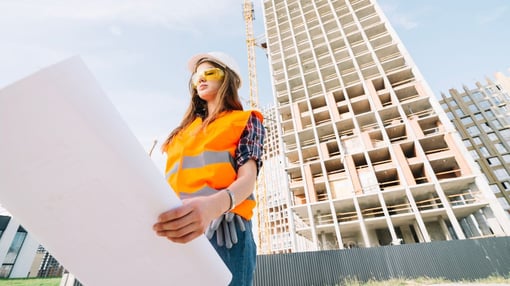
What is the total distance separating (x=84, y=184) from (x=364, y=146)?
769 inches

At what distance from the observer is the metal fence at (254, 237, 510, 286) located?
10305 millimetres

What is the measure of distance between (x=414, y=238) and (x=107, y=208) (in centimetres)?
2274

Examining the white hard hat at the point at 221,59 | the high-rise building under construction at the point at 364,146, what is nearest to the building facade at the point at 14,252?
the high-rise building under construction at the point at 364,146

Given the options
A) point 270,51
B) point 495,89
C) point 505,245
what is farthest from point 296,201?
point 495,89

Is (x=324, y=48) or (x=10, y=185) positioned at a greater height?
(x=10, y=185)

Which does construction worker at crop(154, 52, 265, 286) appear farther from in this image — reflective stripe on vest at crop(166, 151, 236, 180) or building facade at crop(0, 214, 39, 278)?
building facade at crop(0, 214, 39, 278)

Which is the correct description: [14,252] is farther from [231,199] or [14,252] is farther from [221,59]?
[231,199]

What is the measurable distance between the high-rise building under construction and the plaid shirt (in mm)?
17130

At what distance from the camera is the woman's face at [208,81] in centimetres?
134

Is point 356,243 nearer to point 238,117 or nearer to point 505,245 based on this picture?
point 505,245

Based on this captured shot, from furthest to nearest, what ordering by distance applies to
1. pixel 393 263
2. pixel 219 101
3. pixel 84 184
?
pixel 393 263 < pixel 219 101 < pixel 84 184

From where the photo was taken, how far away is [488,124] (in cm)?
3906

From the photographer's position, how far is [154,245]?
0.61 meters

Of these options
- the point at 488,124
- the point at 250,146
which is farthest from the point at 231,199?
the point at 488,124
